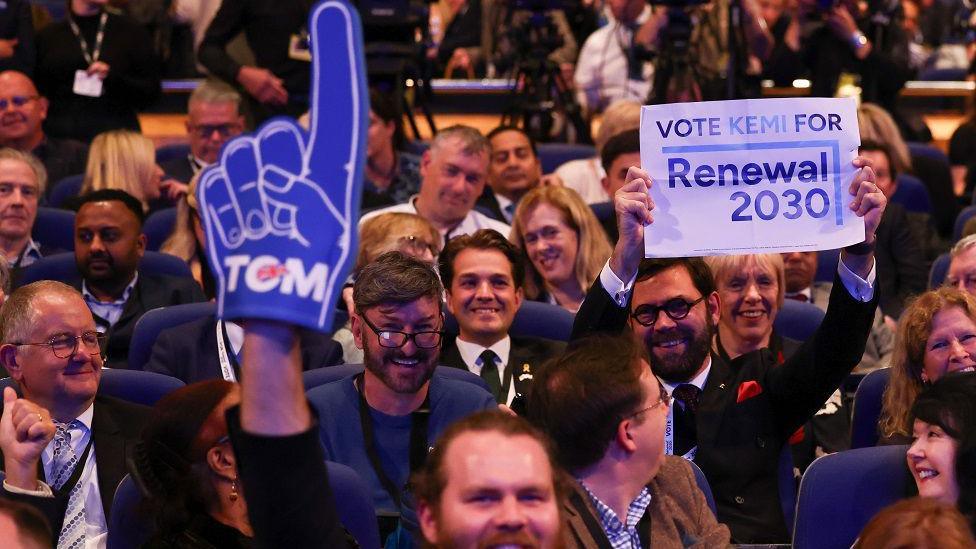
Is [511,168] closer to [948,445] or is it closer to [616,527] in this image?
[948,445]

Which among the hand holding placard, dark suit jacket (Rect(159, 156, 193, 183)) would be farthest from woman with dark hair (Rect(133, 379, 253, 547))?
dark suit jacket (Rect(159, 156, 193, 183))

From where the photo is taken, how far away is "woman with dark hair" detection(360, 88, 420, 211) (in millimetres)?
6387

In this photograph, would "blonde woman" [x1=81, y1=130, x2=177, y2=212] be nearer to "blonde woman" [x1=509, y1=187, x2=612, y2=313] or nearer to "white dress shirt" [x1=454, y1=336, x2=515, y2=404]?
"blonde woman" [x1=509, y1=187, x2=612, y2=313]

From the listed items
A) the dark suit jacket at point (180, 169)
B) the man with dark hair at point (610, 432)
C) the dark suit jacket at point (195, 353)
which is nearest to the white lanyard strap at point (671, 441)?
the man with dark hair at point (610, 432)

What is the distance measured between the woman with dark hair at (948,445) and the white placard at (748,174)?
407 millimetres

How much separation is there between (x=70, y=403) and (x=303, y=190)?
2.08 m

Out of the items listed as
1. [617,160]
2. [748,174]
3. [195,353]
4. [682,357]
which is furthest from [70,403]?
[617,160]

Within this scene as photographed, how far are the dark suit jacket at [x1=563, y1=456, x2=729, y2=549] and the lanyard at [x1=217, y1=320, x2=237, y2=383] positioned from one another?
1.75 m

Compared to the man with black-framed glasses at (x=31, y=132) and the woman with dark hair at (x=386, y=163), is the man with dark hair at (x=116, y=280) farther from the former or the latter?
the man with black-framed glasses at (x=31, y=132)

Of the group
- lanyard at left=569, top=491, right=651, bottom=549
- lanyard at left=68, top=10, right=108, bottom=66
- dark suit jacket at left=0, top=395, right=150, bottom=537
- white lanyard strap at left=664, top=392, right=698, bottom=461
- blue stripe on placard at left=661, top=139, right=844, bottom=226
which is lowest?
dark suit jacket at left=0, top=395, right=150, bottom=537

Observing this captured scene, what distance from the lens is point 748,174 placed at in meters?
3.27

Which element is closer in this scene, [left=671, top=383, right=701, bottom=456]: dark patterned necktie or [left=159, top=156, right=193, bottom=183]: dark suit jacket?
[left=671, top=383, right=701, bottom=456]: dark patterned necktie

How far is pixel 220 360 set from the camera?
4.31m

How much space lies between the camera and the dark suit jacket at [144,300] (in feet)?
16.3
